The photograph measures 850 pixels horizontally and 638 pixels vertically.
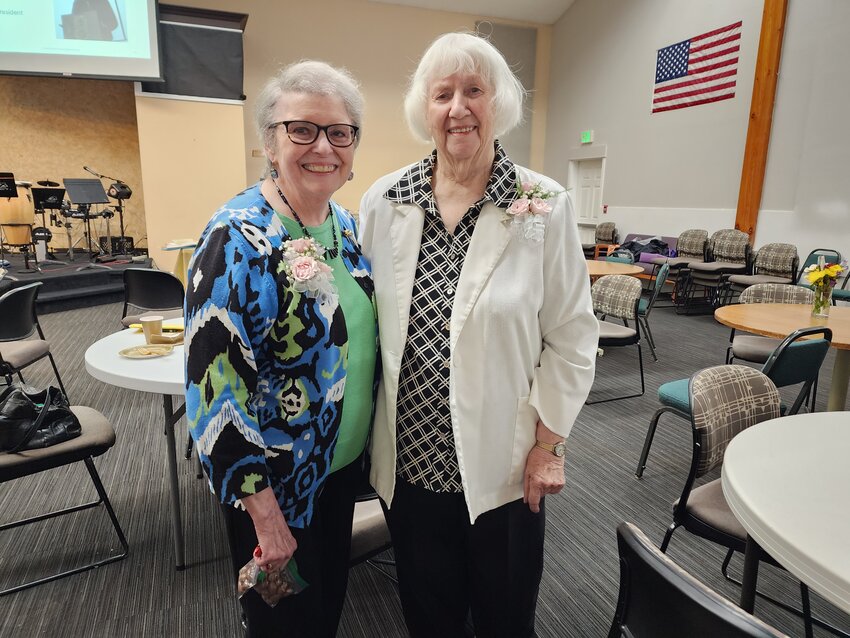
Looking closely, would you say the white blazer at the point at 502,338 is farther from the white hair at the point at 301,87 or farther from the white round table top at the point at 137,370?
the white round table top at the point at 137,370

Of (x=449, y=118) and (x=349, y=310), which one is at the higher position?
(x=449, y=118)

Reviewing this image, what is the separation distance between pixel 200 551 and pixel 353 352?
1.46m

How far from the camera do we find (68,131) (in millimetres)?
8305

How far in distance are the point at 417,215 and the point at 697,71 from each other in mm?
8616

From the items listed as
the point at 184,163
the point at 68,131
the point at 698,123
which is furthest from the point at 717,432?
the point at 68,131

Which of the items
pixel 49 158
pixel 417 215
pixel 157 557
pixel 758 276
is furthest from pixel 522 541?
pixel 49 158

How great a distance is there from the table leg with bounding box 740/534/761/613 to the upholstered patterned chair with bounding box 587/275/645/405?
2.29 meters

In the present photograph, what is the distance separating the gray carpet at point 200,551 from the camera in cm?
176

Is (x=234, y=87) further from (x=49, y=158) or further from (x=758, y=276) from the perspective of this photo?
(x=758, y=276)

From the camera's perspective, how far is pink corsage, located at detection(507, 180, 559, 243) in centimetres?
112

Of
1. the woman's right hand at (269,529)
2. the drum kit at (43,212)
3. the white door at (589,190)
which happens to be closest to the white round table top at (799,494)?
the woman's right hand at (269,529)

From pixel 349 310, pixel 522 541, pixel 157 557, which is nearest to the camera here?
pixel 349 310

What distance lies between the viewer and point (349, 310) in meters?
1.13

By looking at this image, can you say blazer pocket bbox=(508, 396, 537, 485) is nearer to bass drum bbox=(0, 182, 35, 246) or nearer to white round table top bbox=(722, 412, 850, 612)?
white round table top bbox=(722, 412, 850, 612)
